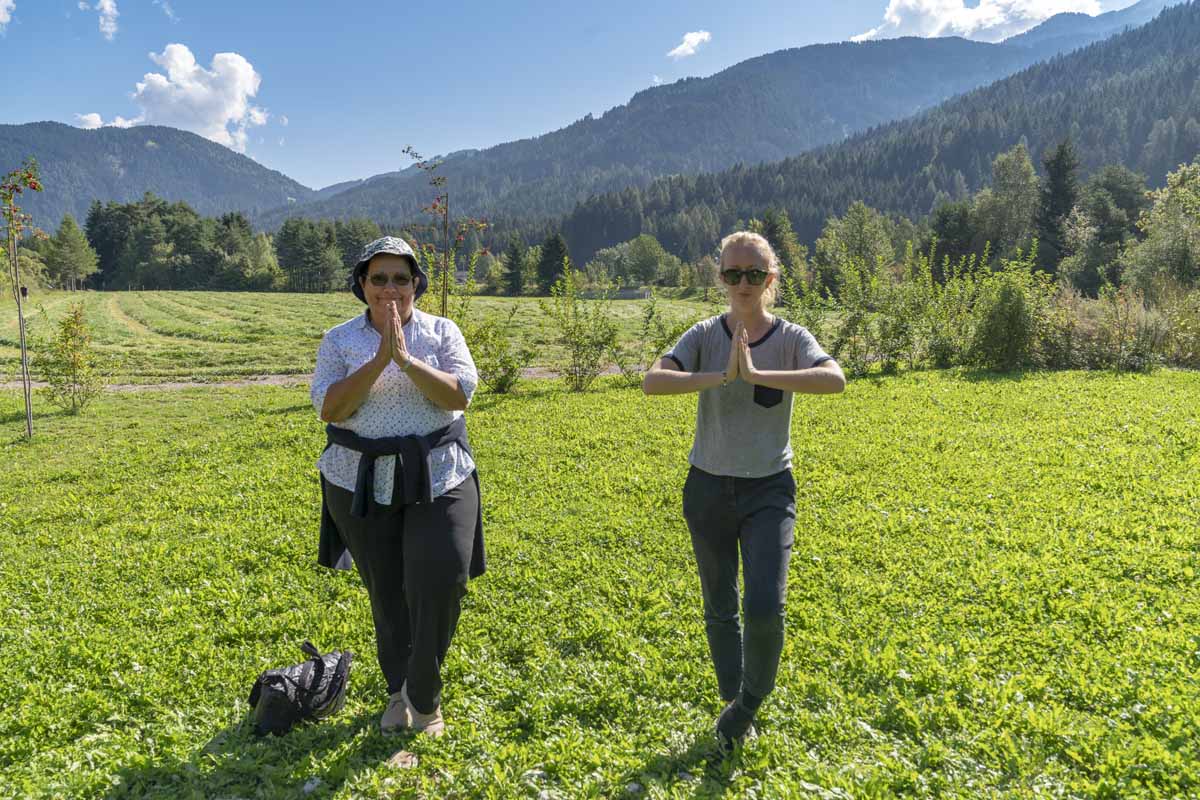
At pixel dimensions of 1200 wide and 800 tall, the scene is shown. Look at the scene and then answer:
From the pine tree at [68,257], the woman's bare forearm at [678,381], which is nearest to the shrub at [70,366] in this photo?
the woman's bare forearm at [678,381]

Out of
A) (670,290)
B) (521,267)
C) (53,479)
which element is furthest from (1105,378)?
(521,267)

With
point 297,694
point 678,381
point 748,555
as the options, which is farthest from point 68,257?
point 748,555

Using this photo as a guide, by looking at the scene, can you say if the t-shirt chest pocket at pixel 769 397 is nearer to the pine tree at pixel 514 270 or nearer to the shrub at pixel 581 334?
the shrub at pixel 581 334

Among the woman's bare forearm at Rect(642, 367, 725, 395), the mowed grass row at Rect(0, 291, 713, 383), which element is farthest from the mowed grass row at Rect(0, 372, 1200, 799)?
the mowed grass row at Rect(0, 291, 713, 383)

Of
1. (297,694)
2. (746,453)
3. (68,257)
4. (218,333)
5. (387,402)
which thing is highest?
(68,257)

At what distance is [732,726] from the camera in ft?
10.8

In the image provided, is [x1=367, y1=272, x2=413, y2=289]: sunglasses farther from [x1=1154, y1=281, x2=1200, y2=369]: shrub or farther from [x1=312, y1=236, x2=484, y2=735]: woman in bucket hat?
[x1=1154, y1=281, x2=1200, y2=369]: shrub

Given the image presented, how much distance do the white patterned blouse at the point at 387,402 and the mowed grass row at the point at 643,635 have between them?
4.86 ft

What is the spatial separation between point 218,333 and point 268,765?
113 feet

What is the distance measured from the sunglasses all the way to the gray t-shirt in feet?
4.32

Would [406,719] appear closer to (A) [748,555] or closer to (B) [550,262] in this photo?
(A) [748,555]

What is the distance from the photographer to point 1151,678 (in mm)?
3705

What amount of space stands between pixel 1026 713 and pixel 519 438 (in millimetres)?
→ 7509

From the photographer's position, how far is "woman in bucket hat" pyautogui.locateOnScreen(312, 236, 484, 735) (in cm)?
294
